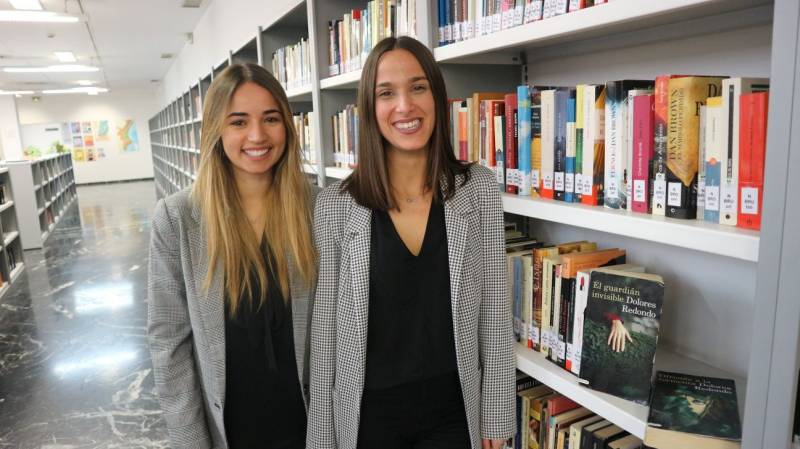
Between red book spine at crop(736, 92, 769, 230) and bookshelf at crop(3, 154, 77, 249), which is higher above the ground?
red book spine at crop(736, 92, 769, 230)

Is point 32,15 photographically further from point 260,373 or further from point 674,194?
point 674,194

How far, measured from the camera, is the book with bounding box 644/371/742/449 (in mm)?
1029

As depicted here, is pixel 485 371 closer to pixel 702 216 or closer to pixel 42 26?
pixel 702 216

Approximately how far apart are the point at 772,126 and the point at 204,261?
128 cm

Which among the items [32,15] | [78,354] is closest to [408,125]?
[78,354]

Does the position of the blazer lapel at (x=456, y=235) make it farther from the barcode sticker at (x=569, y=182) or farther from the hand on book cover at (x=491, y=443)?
the hand on book cover at (x=491, y=443)

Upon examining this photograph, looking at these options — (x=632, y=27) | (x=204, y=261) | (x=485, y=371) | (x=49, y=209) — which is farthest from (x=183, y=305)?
(x=49, y=209)

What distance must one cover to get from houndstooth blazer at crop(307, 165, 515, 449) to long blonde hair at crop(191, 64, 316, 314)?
0.11 metres


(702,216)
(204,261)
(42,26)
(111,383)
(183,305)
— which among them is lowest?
(111,383)

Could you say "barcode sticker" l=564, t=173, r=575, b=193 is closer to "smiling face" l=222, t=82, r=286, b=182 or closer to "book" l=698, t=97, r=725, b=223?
"book" l=698, t=97, r=725, b=223

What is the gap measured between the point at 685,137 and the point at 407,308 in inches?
28.6

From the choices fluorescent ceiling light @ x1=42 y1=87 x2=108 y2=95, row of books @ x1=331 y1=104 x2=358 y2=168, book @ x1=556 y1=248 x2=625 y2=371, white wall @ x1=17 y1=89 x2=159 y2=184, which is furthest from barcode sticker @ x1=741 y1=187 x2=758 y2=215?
white wall @ x1=17 y1=89 x2=159 y2=184

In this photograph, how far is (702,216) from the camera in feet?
3.59

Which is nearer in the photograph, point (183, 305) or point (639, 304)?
point (639, 304)
